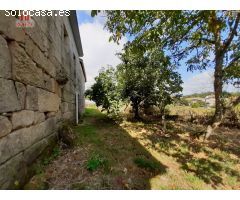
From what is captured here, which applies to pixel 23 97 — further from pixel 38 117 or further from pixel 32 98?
pixel 38 117

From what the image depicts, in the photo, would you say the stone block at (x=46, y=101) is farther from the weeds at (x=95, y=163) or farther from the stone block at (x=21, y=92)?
the weeds at (x=95, y=163)

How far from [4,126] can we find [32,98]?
894mm

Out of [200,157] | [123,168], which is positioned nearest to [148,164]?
[123,168]

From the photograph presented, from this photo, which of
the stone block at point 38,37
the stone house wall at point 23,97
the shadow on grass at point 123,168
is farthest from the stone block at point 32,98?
the shadow on grass at point 123,168

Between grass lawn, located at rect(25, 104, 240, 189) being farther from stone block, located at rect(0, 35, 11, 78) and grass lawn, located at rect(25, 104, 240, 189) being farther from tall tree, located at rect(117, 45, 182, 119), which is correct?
tall tree, located at rect(117, 45, 182, 119)

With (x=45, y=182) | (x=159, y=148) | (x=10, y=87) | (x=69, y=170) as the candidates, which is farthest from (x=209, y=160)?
(x=10, y=87)

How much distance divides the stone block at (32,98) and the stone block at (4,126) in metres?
0.55

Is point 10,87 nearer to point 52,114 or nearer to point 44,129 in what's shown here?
point 44,129

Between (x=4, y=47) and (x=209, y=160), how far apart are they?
475 centimetres

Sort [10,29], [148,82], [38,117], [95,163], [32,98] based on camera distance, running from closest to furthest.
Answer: [10,29] → [32,98] → [38,117] → [95,163] → [148,82]

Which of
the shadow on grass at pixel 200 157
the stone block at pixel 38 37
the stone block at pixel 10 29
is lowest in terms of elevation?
the shadow on grass at pixel 200 157

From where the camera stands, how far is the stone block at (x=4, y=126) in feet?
6.64

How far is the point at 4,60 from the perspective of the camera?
6.94ft

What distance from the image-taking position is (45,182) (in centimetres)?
286
